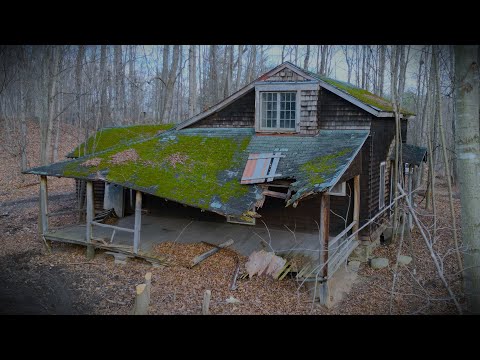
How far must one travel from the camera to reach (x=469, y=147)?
5.30 meters

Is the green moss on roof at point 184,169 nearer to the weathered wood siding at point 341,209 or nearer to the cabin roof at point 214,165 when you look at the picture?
the cabin roof at point 214,165

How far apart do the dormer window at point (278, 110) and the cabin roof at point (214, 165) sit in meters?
0.47

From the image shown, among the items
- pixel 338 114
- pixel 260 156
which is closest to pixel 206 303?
pixel 260 156

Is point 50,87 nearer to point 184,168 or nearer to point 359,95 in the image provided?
point 184,168

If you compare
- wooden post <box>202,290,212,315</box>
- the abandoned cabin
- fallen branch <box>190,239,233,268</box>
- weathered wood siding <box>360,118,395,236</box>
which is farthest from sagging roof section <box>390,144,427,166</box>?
wooden post <box>202,290,212,315</box>

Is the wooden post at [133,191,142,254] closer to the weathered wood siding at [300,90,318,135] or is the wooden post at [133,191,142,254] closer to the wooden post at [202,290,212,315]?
the wooden post at [202,290,212,315]

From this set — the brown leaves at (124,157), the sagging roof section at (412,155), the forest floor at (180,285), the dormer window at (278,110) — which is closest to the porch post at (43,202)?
the forest floor at (180,285)

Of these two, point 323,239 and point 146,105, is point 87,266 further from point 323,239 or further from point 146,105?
point 146,105

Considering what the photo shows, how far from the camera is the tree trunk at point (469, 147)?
208 inches

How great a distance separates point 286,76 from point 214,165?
3.91 m

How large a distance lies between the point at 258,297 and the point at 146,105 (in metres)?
31.6
